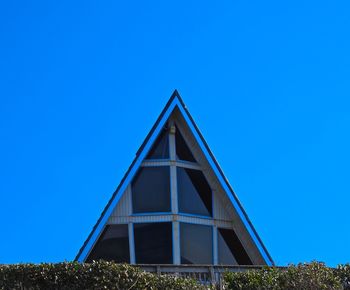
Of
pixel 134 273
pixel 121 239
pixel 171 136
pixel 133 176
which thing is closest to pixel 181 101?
pixel 171 136

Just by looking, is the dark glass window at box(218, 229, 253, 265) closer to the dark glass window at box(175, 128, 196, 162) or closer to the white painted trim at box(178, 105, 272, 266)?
the white painted trim at box(178, 105, 272, 266)

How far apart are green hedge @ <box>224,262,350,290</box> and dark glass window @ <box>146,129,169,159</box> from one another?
8497mm

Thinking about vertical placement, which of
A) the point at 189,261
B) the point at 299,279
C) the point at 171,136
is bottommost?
the point at 299,279

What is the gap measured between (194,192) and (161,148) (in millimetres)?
1730

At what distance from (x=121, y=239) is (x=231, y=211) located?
353cm

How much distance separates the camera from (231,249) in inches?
933

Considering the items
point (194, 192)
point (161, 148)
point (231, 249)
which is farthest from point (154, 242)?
point (161, 148)

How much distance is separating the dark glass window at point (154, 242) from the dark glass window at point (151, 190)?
529 millimetres

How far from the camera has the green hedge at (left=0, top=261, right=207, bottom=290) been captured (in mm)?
14625

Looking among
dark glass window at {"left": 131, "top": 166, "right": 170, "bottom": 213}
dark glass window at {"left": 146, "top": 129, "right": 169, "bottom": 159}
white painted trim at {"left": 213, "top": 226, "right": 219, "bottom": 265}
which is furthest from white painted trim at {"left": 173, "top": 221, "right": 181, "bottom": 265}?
dark glass window at {"left": 146, "top": 129, "right": 169, "bottom": 159}

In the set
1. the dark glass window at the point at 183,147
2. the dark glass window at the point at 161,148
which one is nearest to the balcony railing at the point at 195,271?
the dark glass window at the point at 161,148

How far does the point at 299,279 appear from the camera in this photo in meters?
15.1

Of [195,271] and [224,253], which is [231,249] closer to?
[224,253]

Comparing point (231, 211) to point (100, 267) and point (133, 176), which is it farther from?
point (100, 267)
